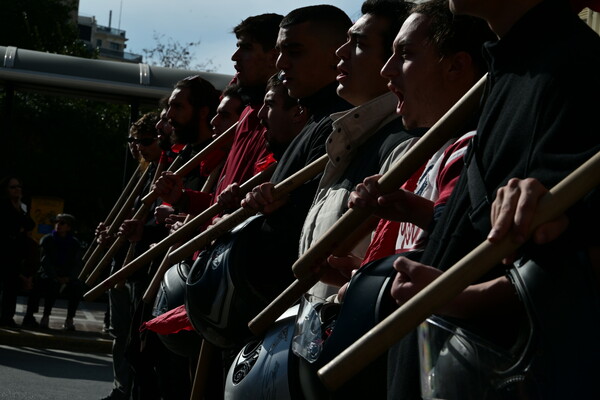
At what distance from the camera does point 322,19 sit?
4.41m

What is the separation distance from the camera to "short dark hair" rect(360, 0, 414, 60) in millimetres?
3619

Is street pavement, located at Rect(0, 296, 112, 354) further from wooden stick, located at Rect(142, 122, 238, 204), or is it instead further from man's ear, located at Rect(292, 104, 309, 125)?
man's ear, located at Rect(292, 104, 309, 125)

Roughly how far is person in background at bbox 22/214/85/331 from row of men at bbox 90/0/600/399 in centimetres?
805

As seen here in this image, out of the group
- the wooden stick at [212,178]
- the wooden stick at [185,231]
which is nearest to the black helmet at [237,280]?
the wooden stick at [185,231]

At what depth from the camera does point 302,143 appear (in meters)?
4.10

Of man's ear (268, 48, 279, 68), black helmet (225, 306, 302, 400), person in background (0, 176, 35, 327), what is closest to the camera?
black helmet (225, 306, 302, 400)

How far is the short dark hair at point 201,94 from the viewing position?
22.1ft

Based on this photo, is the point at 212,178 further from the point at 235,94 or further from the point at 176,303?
the point at 176,303

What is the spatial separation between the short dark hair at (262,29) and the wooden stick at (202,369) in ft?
4.94

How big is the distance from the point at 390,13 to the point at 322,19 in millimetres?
788

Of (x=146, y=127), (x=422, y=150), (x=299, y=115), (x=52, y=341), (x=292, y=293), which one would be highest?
(x=422, y=150)

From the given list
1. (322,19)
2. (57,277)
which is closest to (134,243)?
(322,19)

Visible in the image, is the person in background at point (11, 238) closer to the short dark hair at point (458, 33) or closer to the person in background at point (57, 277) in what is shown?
the person in background at point (57, 277)

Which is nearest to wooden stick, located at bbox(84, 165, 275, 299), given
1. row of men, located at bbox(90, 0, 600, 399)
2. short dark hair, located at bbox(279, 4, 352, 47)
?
row of men, located at bbox(90, 0, 600, 399)
